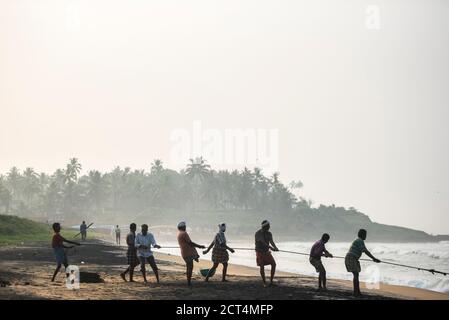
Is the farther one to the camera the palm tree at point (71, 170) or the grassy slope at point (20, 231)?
the palm tree at point (71, 170)

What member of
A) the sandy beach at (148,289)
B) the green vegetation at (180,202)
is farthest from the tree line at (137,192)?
the sandy beach at (148,289)

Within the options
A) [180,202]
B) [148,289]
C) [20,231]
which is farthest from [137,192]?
[148,289]

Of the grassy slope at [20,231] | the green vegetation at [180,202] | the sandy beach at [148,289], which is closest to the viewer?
the sandy beach at [148,289]

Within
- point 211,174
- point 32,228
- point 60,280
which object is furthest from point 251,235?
point 60,280

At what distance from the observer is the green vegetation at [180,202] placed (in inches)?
5458

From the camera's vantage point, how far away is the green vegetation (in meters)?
139

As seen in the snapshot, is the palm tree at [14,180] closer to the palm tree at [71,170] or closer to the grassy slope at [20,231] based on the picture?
the palm tree at [71,170]

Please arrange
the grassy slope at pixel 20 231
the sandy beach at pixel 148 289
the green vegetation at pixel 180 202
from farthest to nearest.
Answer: the green vegetation at pixel 180 202 → the grassy slope at pixel 20 231 → the sandy beach at pixel 148 289

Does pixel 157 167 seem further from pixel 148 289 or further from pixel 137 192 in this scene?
pixel 148 289

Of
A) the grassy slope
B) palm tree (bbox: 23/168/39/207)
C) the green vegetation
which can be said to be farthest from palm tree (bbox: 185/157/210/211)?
the grassy slope

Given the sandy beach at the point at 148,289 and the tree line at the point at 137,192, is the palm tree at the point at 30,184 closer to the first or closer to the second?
the tree line at the point at 137,192
